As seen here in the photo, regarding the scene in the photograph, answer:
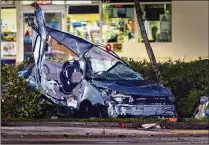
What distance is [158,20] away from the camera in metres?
14.6

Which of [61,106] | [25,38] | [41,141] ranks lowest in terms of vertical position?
[41,141]

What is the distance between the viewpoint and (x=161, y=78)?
40.2 ft

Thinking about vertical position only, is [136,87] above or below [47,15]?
below

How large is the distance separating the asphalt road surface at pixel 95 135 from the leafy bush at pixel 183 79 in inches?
42.7

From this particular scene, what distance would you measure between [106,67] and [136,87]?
92 centimetres

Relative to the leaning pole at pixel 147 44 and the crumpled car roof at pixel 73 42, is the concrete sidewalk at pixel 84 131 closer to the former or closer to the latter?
the leaning pole at pixel 147 44

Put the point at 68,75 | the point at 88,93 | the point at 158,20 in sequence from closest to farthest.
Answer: the point at 88,93, the point at 68,75, the point at 158,20

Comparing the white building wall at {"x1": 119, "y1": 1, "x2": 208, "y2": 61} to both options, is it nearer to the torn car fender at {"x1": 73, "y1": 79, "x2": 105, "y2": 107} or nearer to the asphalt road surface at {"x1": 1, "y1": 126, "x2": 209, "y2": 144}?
the torn car fender at {"x1": 73, "y1": 79, "x2": 105, "y2": 107}

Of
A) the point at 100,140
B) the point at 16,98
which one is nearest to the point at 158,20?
the point at 16,98

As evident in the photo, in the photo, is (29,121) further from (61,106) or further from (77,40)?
(77,40)

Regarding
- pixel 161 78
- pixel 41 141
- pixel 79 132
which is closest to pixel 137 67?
pixel 161 78

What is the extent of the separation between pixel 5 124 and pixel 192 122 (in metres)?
4.49

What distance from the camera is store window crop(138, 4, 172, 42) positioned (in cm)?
1456

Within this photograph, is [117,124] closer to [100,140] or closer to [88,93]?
[100,140]
